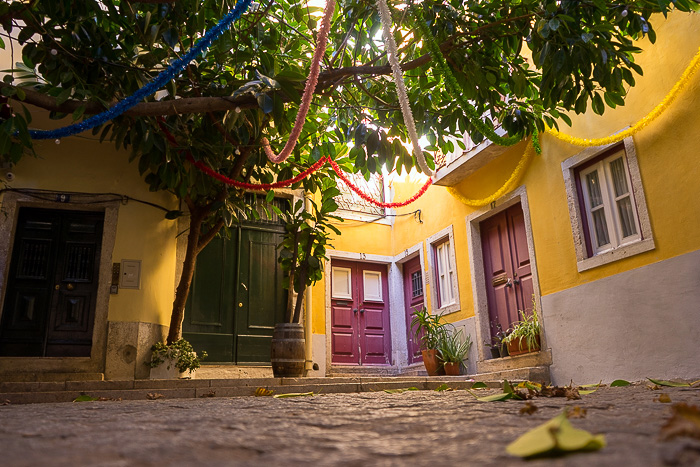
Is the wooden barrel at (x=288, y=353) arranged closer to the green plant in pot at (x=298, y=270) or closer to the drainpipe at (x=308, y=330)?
the green plant in pot at (x=298, y=270)

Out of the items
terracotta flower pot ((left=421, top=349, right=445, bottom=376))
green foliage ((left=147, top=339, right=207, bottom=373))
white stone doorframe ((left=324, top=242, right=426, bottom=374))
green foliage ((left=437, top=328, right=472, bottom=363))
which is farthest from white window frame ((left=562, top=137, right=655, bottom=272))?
green foliage ((left=147, top=339, right=207, bottom=373))

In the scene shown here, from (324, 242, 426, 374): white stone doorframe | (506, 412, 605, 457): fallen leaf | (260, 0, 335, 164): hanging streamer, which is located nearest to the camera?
(506, 412, 605, 457): fallen leaf

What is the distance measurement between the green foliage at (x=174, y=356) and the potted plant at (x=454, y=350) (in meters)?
3.83

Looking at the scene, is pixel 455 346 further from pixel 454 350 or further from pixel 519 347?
pixel 519 347

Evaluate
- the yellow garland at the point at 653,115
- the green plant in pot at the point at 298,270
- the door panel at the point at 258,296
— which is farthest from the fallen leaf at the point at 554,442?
the door panel at the point at 258,296

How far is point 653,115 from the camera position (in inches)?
231

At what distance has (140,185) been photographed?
730 centimetres

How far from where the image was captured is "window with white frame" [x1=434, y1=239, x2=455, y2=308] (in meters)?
9.69

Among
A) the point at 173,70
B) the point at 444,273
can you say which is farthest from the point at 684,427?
the point at 444,273

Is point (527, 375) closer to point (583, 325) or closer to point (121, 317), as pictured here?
point (583, 325)

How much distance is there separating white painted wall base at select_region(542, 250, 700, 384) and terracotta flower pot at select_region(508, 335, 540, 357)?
0.17 m

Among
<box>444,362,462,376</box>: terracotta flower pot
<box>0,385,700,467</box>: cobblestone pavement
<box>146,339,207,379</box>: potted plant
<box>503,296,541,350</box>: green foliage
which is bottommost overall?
<box>0,385,700,467</box>: cobblestone pavement

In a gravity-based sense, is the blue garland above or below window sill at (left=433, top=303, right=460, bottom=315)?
above

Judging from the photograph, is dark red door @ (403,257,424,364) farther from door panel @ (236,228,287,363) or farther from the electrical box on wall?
the electrical box on wall
